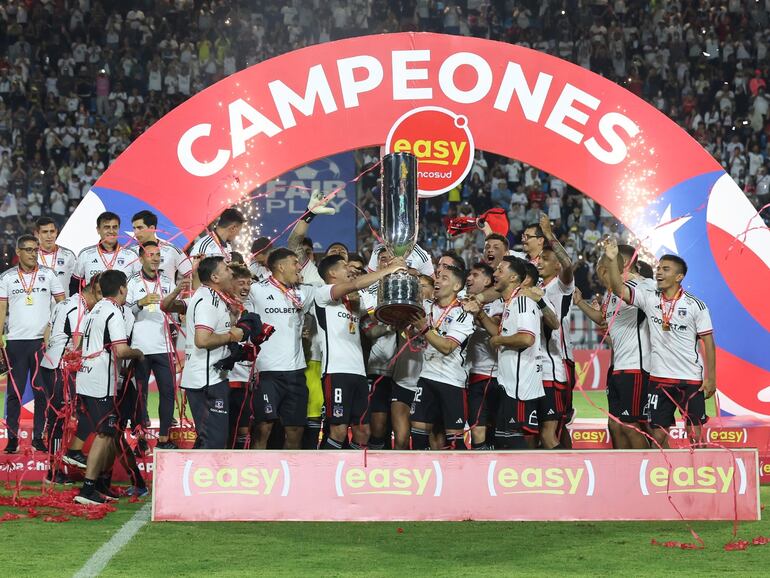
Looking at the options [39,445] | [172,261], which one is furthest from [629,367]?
[39,445]

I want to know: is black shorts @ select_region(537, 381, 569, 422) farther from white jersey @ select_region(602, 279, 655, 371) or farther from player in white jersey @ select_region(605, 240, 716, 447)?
player in white jersey @ select_region(605, 240, 716, 447)

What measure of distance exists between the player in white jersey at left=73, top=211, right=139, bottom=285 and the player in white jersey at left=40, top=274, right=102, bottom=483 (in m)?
0.39

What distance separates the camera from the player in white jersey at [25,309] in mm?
9844

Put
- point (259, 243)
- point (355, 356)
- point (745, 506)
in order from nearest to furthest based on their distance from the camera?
1. point (745, 506)
2. point (355, 356)
3. point (259, 243)

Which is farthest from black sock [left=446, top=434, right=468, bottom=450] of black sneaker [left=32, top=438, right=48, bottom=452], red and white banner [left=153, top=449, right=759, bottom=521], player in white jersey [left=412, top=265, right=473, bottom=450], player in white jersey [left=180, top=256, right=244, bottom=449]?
black sneaker [left=32, top=438, right=48, bottom=452]

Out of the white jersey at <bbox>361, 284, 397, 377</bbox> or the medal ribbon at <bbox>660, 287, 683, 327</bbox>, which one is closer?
the medal ribbon at <bbox>660, 287, 683, 327</bbox>

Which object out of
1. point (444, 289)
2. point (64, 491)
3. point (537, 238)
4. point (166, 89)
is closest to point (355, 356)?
point (444, 289)

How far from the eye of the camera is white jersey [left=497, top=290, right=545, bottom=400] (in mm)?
8297

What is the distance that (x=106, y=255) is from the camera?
31.9ft

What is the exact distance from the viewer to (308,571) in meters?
6.06

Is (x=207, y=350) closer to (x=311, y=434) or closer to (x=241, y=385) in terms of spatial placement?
(x=241, y=385)

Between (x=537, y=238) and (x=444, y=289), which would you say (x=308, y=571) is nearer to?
(x=444, y=289)

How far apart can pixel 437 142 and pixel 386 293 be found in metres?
3.25

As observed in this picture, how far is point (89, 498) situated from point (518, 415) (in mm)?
3045
